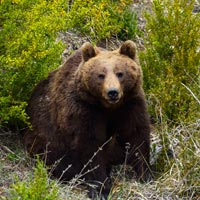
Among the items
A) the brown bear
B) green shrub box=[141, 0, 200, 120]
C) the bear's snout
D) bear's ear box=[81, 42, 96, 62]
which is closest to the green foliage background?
green shrub box=[141, 0, 200, 120]

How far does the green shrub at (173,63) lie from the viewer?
8.06 meters

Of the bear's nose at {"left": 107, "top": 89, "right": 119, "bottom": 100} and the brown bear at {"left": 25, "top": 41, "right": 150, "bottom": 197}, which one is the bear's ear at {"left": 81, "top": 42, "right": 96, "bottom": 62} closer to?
the brown bear at {"left": 25, "top": 41, "right": 150, "bottom": 197}

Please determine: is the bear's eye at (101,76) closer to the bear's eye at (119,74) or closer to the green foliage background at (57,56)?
the bear's eye at (119,74)

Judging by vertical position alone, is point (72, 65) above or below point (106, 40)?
above

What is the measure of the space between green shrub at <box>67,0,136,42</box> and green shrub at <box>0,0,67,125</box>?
171 centimetres

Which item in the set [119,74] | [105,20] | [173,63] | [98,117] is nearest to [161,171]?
[98,117]

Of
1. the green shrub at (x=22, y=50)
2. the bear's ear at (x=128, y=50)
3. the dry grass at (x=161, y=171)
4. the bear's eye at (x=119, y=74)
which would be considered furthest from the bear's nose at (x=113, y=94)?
the green shrub at (x=22, y=50)

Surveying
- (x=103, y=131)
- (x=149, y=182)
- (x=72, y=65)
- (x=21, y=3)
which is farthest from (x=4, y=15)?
(x=149, y=182)

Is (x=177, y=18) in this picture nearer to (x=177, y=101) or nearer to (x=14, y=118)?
(x=177, y=101)

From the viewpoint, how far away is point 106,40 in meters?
10.5

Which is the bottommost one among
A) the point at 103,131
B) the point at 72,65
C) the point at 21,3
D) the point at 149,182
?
the point at 149,182

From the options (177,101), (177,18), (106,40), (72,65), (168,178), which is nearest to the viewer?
(168,178)

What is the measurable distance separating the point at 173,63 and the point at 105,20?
2.06 metres

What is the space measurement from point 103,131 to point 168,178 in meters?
0.77
